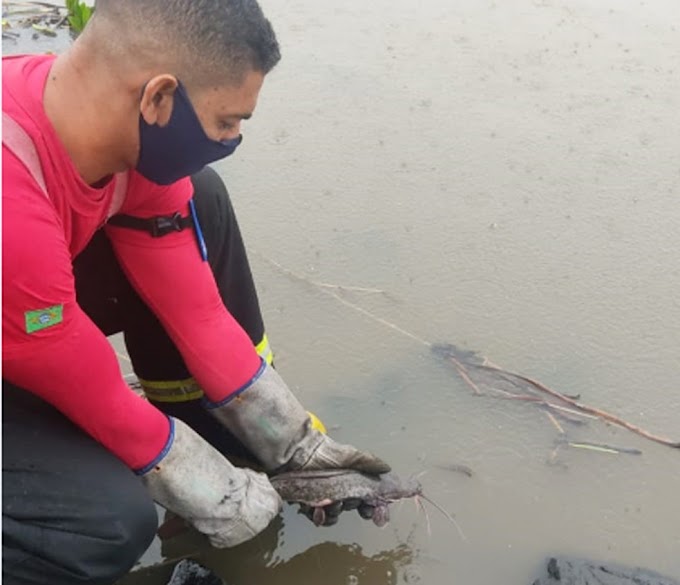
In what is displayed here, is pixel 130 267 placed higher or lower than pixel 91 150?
lower

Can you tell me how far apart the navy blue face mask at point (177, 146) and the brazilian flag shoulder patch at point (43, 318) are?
39cm

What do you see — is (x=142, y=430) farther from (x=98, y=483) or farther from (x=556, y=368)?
(x=556, y=368)

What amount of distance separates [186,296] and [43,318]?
58cm

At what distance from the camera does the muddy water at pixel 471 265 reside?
2740mm

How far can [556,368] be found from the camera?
336 cm

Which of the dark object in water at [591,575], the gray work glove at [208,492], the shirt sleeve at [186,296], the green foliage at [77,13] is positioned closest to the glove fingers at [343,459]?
the gray work glove at [208,492]

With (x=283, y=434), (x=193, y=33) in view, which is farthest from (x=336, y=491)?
(x=193, y=33)

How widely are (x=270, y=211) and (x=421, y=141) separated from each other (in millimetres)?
1068

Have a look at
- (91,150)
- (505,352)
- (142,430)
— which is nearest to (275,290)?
(505,352)

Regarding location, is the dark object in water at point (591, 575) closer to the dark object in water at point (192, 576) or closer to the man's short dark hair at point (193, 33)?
the dark object in water at point (192, 576)

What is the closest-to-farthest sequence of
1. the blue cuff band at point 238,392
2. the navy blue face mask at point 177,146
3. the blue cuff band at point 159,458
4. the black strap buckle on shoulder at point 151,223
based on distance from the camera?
the navy blue face mask at point 177,146 < the blue cuff band at point 159,458 < the black strap buckle on shoulder at point 151,223 < the blue cuff band at point 238,392

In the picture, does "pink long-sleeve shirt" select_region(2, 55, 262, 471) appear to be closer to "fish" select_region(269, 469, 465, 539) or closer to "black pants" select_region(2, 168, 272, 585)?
"black pants" select_region(2, 168, 272, 585)

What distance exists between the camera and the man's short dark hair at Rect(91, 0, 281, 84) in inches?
73.2

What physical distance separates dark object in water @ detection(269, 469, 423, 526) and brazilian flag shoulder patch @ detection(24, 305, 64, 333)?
908 mm
